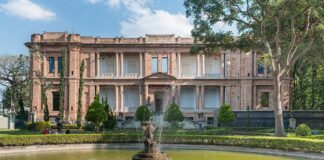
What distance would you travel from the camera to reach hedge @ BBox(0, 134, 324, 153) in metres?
24.9

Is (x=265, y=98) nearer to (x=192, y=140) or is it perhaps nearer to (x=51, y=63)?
(x=51, y=63)

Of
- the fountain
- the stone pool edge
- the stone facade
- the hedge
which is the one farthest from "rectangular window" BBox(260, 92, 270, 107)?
the fountain

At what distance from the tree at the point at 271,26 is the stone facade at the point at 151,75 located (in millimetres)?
26393

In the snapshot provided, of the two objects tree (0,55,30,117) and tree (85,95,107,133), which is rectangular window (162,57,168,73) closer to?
tree (0,55,30,117)

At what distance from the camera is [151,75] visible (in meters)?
59.1

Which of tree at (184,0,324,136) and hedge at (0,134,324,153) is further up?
tree at (184,0,324,136)

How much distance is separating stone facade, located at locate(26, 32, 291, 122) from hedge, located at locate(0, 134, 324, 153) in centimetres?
2944

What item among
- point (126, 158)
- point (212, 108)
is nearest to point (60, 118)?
point (212, 108)

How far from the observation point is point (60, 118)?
155ft

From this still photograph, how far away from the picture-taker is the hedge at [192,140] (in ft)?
81.6

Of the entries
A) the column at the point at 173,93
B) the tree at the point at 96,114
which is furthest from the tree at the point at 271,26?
the column at the point at 173,93

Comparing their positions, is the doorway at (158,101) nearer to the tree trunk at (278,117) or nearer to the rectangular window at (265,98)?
the rectangular window at (265,98)

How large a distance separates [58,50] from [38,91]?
5.94 m

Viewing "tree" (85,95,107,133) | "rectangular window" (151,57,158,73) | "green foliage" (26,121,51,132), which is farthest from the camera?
"rectangular window" (151,57,158,73)
